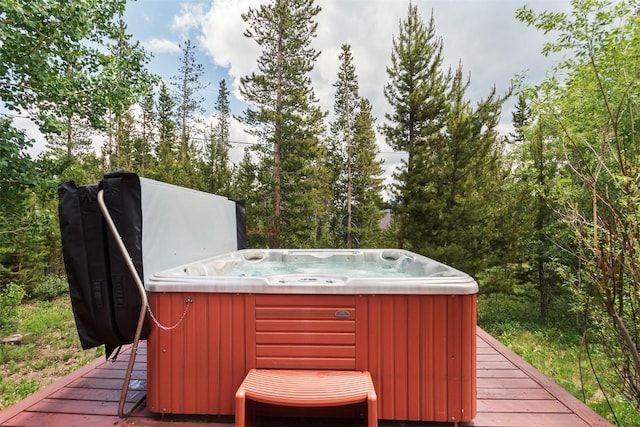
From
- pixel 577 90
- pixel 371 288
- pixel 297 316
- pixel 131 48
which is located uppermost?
pixel 131 48

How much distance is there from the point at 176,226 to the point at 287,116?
242 inches

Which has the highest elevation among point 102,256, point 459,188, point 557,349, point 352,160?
point 352,160

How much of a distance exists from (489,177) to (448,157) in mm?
1192

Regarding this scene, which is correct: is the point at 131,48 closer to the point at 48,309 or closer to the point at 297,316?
the point at 297,316

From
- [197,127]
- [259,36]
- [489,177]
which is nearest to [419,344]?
[489,177]

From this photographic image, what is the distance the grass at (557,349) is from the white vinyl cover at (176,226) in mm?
2860

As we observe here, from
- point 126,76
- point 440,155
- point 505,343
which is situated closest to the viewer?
point 126,76

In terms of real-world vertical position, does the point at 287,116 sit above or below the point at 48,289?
above

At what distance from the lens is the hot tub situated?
157 cm

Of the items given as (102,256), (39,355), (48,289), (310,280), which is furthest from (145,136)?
(310,280)

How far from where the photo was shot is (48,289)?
727cm

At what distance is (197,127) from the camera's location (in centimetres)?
1252

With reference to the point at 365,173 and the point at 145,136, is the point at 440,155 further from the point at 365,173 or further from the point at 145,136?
the point at 145,136

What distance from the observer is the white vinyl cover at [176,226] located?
1819 mm
